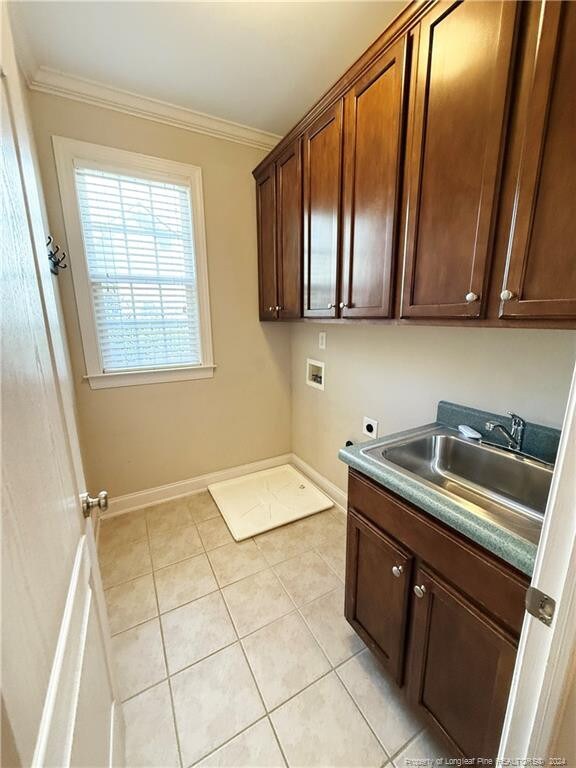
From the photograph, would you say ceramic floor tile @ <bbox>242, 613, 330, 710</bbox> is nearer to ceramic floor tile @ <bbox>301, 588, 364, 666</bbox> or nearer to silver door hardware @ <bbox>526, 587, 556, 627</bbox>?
ceramic floor tile @ <bbox>301, 588, 364, 666</bbox>

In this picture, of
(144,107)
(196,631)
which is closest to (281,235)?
(144,107)

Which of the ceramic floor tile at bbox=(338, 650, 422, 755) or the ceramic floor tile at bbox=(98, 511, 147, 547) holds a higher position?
the ceramic floor tile at bbox=(98, 511, 147, 547)

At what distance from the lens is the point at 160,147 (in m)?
2.07

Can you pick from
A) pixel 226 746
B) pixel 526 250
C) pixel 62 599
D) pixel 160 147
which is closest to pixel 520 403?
pixel 526 250

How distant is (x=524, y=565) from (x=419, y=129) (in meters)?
1.35

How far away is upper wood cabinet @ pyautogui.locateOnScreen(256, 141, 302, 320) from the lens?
73.1 inches

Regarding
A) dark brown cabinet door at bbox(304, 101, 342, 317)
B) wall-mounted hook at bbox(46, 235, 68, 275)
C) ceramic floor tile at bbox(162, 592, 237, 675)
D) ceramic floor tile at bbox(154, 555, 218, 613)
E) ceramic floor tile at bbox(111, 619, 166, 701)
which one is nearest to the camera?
ceramic floor tile at bbox(111, 619, 166, 701)

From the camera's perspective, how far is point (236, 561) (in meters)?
1.89

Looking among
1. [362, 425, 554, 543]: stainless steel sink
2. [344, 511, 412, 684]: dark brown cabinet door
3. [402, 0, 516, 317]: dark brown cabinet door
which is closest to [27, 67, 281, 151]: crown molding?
[402, 0, 516, 317]: dark brown cabinet door

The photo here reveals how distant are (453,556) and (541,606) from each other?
32cm

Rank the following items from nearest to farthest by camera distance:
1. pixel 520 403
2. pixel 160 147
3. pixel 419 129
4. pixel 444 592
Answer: pixel 444 592 → pixel 419 129 → pixel 520 403 → pixel 160 147

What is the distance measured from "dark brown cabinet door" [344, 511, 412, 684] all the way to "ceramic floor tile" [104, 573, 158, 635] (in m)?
1.04

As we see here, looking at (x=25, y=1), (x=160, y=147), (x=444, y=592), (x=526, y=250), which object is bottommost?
(x=444, y=592)

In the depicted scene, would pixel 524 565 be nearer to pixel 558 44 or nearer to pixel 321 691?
pixel 321 691
